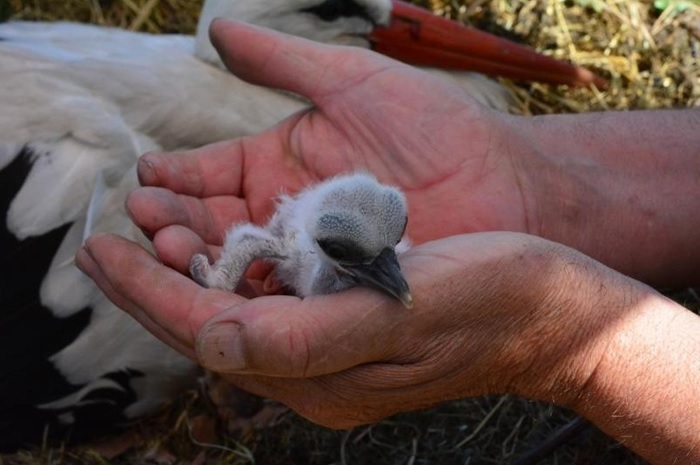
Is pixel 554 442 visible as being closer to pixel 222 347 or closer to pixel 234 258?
pixel 234 258

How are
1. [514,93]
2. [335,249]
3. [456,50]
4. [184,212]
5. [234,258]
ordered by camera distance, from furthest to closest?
[514,93]
[456,50]
[184,212]
[234,258]
[335,249]

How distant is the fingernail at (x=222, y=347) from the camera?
63.1 inches

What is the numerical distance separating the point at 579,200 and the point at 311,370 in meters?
1.04

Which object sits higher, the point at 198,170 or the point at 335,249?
the point at 335,249

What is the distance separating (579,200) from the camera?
2453mm

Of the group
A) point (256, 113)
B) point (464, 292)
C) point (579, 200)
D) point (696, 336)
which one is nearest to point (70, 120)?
point (256, 113)

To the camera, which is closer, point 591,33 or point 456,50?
point 456,50

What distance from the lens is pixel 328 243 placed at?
1.76 m

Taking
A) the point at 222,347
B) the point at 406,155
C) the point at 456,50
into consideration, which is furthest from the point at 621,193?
the point at 222,347

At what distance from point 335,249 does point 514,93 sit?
2192mm

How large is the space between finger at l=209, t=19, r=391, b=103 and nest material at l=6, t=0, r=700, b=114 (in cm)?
150

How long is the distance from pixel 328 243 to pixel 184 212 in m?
0.49

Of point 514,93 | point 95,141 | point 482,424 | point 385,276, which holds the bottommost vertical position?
point 482,424

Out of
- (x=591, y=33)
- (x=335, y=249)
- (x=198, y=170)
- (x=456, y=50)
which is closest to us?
(x=335, y=249)
